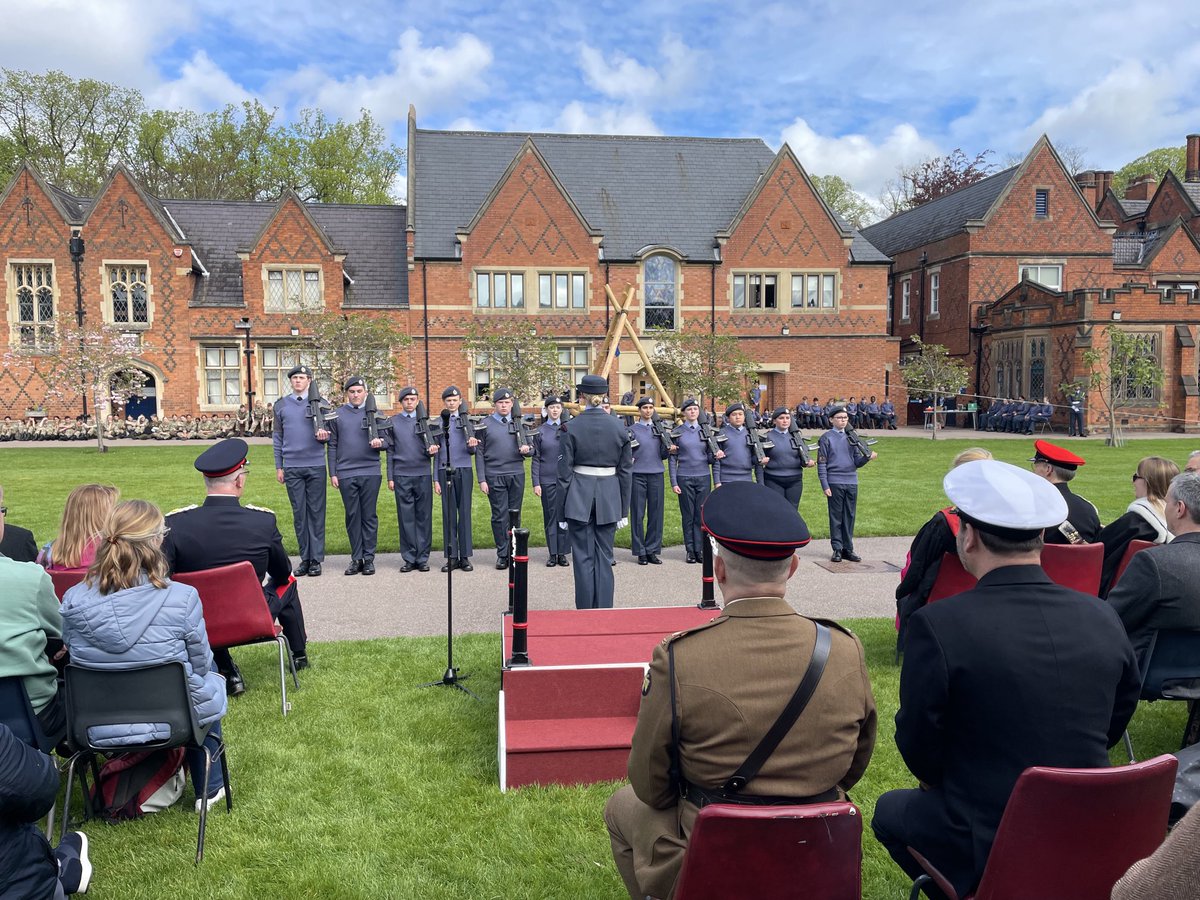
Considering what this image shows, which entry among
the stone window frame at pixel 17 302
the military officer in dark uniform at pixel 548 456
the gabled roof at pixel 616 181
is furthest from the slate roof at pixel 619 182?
the military officer in dark uniform at pixel 548 456

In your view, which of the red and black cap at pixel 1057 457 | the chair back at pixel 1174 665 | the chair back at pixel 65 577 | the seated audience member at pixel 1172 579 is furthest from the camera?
the red and black cap at pixel 1057 457

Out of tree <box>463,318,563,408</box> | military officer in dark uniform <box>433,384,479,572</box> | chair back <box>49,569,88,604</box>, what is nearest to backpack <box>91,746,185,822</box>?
chair back <box>49,569,88,604</box>

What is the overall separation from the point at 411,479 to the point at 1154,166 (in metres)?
64.6

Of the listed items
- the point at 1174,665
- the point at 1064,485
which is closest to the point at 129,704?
the point at 1174,665

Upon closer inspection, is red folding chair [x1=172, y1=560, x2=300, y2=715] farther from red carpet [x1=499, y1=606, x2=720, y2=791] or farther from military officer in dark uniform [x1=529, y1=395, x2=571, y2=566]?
military officer in dark uniform [x1=529, y1=395, x2=571, y2=566]

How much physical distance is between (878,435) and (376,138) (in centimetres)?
3439

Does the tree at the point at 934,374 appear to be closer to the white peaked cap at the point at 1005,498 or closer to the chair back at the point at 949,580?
the chair back at the point at 949,580

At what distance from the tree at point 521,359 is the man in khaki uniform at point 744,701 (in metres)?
26.7

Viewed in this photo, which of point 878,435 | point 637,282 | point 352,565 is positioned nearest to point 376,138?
point 637,282

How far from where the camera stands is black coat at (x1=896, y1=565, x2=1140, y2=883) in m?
2.67

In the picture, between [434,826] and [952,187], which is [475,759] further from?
[952,187]

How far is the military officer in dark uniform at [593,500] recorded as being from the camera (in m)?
7.93

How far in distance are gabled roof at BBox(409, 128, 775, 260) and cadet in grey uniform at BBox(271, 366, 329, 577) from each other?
23.7m

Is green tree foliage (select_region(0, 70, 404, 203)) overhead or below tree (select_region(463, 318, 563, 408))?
overhead
